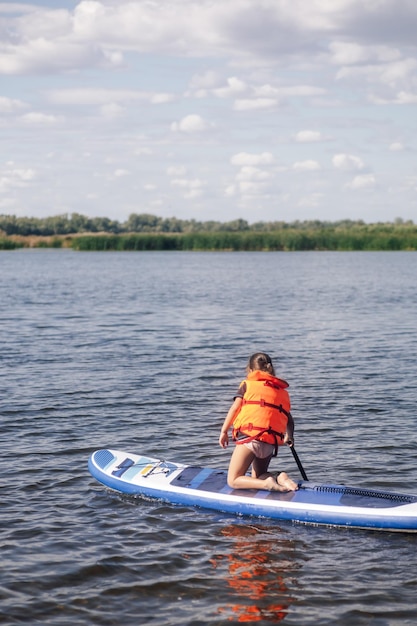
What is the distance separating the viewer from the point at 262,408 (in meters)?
8.89

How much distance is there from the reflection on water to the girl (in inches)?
22.0

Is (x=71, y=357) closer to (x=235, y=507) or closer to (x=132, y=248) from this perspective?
(x=235, y=507)

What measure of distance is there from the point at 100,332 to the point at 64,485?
53.9 ft

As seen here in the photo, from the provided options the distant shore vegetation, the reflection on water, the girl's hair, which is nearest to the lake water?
the reflection on water

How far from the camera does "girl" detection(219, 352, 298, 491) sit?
29.1 feet

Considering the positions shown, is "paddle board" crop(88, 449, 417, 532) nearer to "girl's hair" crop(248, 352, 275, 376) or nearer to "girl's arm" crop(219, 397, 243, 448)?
"girl's arm" crop(219, 397, 243, 448)

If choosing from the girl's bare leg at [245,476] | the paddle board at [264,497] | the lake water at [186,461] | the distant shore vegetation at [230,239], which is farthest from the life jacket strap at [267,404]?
the distant shore vegetation at [230,239]

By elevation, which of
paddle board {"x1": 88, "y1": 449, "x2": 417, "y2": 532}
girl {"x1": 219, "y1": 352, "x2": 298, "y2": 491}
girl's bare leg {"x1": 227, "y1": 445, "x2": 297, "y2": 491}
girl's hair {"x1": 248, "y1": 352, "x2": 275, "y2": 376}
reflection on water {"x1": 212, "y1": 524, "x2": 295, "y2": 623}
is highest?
girl's hair {"x1": 248, "y1": 352, "x2": 275, "y2": 376}

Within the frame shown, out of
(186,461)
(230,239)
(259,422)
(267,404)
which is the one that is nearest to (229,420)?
(259,422)

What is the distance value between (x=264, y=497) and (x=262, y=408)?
924 mm

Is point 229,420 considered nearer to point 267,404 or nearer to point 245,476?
point 267,404

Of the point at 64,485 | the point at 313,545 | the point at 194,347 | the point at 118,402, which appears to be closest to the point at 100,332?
the point at 194,347

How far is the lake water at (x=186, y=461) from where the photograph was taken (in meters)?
6.95

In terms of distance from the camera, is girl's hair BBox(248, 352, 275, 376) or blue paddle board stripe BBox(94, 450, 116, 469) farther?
blue paddle board stripe BBox(94, 450, 116, 469)
